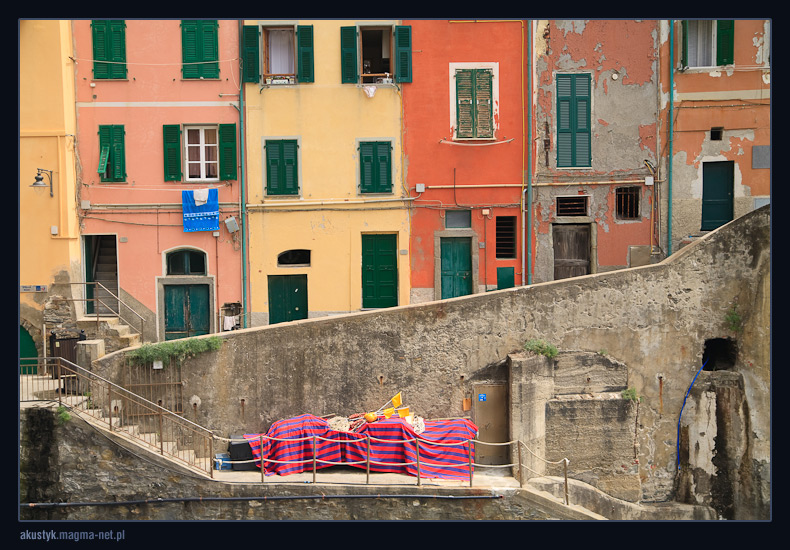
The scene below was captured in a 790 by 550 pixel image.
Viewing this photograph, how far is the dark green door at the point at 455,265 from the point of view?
783 inches

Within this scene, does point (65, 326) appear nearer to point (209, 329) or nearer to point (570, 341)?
point (209, 329)

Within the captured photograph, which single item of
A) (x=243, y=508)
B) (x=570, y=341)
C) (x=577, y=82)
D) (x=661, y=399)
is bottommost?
(x=243, y=508)

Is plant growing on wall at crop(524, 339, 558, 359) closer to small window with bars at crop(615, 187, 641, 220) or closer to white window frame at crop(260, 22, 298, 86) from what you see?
small window with bars at crop(615, 187, 641, 220)

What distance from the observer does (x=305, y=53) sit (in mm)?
19203

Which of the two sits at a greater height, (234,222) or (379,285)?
(234,222)

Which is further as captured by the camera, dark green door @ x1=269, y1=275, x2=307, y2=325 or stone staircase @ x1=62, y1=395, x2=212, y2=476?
dark green door @ x1=269, y1=275, x2=307, y2=325

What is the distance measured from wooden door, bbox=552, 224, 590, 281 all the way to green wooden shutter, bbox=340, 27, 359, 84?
6.51 metres

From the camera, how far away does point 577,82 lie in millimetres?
19594

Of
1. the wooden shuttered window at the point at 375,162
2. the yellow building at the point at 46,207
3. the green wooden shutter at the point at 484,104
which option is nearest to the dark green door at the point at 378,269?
the wooden shuttered window at the point at 375,162

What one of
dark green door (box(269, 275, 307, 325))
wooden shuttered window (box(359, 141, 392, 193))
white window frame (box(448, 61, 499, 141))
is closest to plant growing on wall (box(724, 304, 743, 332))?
white window frame (box(448, 61, 499, 141))

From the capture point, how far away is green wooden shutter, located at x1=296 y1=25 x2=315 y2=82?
1917 centimetres

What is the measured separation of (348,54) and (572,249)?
7.50m

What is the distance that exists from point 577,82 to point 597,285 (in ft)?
18.3

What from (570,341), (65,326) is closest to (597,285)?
(570,341)
